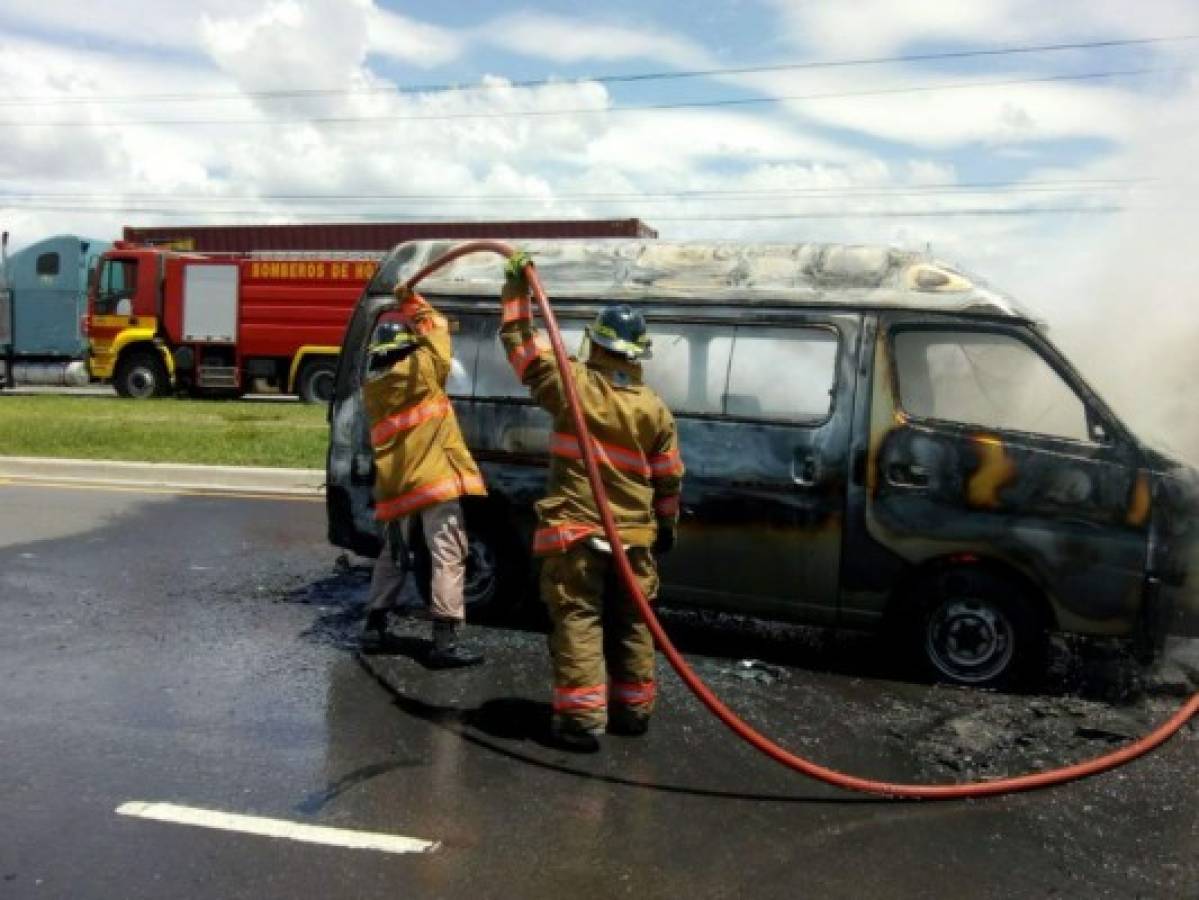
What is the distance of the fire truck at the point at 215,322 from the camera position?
20.8 meters

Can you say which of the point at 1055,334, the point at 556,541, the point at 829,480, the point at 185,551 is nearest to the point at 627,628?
the point at 556,541

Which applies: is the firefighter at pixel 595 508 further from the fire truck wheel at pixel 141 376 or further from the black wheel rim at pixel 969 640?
the fire truck wheel at pixel 141 376

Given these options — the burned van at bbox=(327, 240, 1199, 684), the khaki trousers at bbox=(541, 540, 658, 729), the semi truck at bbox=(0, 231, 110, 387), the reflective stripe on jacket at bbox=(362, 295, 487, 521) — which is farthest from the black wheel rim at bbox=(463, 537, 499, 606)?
the semi truck at bbox=(0, 231, 110, 387)

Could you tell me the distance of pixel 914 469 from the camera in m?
5.18

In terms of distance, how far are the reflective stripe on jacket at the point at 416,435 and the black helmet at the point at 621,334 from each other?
1.16 metres

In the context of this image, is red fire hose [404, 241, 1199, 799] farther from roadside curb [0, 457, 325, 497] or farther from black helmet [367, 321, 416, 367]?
roadside curb [0, 457, 325, 497]

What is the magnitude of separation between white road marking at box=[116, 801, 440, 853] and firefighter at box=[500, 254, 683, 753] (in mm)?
1014

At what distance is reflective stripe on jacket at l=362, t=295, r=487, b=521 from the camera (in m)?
5.30

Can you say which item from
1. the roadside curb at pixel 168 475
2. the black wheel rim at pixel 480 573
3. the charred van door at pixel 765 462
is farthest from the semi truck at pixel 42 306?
the charred van door at pixel 765 462

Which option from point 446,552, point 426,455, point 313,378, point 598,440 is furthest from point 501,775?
point 313,378

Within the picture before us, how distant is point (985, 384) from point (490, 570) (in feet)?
8.90

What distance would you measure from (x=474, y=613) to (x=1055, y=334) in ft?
12.2

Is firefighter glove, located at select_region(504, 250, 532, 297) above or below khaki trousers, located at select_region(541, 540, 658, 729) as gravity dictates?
above

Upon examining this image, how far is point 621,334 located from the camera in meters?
4.45
